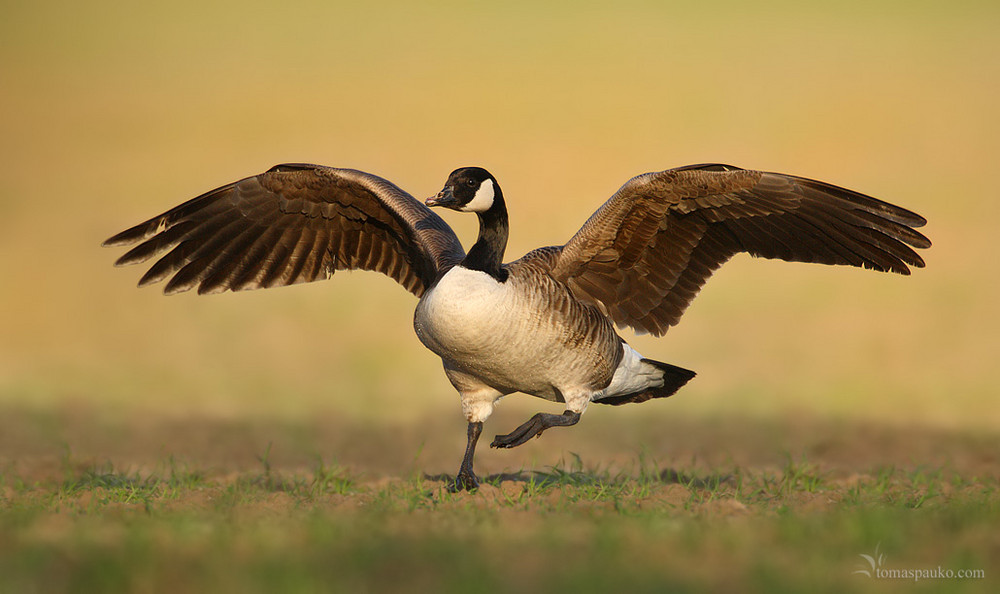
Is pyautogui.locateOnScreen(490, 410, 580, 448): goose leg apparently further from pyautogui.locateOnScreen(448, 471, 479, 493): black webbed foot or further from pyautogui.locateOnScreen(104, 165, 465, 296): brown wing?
pyautogui.locateOnScreen(104, 165, 465, 296): brown wing

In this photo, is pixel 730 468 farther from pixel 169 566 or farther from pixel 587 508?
pixel 169 566

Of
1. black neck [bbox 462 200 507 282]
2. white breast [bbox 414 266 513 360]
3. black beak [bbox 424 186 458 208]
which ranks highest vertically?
black beak [bbox 424 186 458 208]

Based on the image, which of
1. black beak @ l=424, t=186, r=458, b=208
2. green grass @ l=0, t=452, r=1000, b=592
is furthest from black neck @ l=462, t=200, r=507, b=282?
green grass @ l=0, t=452, r=1000, b=592

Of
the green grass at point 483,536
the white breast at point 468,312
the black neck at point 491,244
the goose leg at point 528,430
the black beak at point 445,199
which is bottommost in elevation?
the green grass at point 483,536

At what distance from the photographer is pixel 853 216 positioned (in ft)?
27.2

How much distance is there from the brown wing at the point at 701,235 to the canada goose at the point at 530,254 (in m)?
0.01

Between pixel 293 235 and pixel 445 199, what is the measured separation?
2103 millimetres

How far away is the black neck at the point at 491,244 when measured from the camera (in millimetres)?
8258

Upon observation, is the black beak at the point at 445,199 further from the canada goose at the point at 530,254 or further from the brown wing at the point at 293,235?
the brown wing at the point at 293,235

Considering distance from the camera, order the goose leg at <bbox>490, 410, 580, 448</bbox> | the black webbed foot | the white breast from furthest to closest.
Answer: the black webbed foot
the goose leg at <bbox>490, 410, 580, 448</bbox>
the white breast

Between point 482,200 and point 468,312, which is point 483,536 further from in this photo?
point 482,200

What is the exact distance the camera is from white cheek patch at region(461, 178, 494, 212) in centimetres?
861

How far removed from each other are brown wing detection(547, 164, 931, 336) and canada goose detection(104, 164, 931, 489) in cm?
1

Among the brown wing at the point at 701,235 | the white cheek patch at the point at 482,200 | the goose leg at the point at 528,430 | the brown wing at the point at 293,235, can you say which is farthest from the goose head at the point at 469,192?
the goose leg at the point at 528,430
